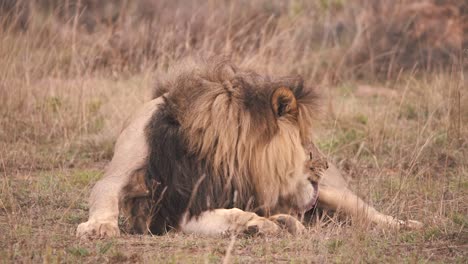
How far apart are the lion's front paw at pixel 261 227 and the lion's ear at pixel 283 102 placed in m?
0.58

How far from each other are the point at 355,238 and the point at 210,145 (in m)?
0.98

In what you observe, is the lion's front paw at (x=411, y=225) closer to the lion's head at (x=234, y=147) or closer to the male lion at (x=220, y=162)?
the male lion at (x=220, y=162)

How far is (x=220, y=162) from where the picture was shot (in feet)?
14.1

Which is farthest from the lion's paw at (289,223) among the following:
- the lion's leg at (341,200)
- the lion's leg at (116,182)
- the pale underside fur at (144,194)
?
the lion's leg at (116,182)

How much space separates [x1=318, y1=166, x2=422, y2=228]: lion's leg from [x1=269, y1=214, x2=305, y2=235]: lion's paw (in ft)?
1.69

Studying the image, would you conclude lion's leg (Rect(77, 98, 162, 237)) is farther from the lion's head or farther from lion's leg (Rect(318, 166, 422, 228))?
lion's leg (Rect(318, 166, 422, 228))

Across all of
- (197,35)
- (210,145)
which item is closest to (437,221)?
(210,145)

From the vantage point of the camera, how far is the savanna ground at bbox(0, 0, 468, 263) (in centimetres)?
377

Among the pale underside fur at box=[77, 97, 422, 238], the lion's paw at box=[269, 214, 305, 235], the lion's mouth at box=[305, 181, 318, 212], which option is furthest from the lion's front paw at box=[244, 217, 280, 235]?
the lion's mouth at box=[305, 181, 318, 212]

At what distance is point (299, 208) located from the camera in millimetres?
4535

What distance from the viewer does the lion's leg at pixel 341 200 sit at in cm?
463

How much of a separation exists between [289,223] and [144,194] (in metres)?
0.76

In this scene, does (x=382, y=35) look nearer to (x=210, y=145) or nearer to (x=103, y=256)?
(x=210, y=145)

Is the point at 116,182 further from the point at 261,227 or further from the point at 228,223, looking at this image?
the point at 261,227
